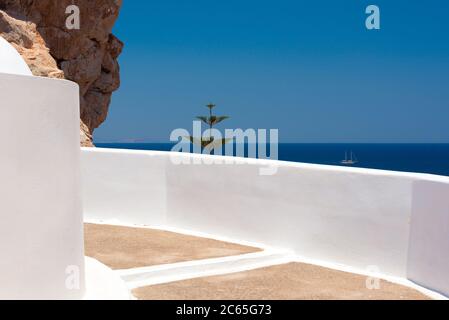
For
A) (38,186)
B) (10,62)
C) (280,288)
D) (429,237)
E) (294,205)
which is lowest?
(280,288)

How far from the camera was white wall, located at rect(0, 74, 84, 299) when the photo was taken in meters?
3.45

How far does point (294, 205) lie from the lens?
641cm

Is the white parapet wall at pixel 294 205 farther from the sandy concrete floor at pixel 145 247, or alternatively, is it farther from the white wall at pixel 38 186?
the white wall at pixel 38 186

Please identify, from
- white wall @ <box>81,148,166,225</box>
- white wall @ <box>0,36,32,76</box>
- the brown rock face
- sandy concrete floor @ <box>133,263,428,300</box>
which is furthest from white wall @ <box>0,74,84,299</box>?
the brown rock face

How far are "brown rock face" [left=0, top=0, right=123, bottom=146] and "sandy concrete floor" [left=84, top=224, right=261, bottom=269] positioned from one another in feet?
27.0

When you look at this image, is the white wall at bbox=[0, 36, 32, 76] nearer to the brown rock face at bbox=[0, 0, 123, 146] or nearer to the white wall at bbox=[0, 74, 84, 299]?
the white wall at bbox=[0, 74, 84, 299]

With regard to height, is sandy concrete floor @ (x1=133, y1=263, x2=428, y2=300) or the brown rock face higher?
the brown rock face

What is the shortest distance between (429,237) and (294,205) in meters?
1.69

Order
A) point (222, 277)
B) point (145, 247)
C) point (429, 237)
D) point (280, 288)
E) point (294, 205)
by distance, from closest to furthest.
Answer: point (429, 237) < point (280, 288) < point (222, 277) < point (294, 205) < point (145, 247)

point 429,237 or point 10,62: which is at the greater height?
point 10,62

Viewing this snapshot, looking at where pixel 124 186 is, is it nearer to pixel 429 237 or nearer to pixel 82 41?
pixel 429 237

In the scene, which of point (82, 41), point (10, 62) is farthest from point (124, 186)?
point (82, 41)

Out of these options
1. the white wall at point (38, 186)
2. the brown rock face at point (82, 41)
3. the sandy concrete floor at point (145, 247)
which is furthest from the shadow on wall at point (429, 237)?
the brown rock face at point (82, 41)
